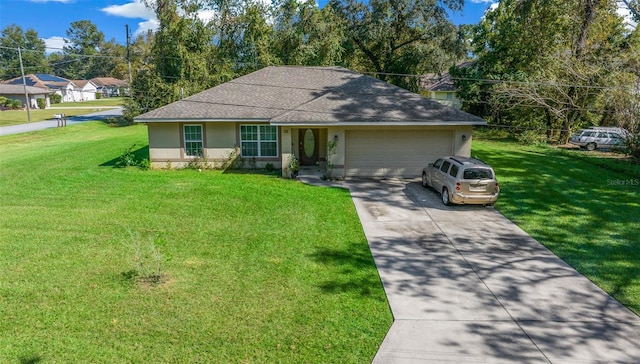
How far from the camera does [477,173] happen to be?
13.1 metres

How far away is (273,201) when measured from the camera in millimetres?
13938

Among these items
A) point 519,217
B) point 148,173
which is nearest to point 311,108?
point 148,173

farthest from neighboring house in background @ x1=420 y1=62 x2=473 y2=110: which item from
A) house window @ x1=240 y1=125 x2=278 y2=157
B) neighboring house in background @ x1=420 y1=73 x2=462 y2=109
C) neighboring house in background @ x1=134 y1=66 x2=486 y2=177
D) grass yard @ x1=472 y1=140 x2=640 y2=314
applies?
house window @ x1=240 y1=125 x2=278 y2=157

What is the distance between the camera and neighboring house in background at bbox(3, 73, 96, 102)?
239 ft

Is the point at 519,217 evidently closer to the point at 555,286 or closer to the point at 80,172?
the point at 555,286

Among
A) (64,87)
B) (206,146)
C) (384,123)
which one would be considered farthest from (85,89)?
(384,123)

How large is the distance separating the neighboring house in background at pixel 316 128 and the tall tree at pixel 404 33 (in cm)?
1424

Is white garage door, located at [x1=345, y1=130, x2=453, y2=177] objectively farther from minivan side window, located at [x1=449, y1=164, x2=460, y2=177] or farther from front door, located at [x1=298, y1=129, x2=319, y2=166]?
minivan side window, located at [x1=449, y1=164, x2=460, y2=177]

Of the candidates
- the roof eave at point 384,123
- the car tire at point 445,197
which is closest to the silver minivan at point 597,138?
the roof eave at point 384,123

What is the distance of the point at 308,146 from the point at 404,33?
19.6 meters

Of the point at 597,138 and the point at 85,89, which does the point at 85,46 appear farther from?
the point at 597,138

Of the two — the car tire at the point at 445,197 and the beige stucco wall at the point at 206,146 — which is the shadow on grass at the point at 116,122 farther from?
the car tire at the point at 445,197

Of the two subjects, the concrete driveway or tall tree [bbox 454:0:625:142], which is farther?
tall tree [bbox 454:0:625:142]

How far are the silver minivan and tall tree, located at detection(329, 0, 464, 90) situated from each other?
1164 cm
